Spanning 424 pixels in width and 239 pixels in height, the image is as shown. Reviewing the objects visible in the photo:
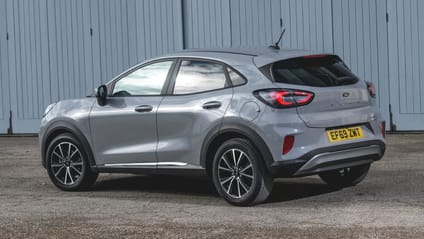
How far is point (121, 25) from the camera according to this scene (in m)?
16.8

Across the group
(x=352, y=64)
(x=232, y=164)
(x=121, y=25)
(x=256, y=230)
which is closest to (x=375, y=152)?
(x=232, y=164)

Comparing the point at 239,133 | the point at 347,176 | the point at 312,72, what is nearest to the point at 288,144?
the point at 239,133

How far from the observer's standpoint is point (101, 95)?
962 centimetres

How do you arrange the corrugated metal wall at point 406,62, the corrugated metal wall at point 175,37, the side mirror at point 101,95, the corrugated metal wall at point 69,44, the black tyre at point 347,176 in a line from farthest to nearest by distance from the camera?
the corrugated metal wall at point 69,44, the corrugated metal wall at point 175,37, the corrugated metal wall at point 406,62, the side mirror at point 101,95, the black tyre at point 347,176

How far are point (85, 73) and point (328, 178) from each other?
27.6 feet

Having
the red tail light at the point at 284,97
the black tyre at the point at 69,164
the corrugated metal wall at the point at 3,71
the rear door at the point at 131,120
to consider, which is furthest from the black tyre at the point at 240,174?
the corrugated metal wall at the point at 3,71

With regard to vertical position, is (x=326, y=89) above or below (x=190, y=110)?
above

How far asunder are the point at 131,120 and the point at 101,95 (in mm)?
473

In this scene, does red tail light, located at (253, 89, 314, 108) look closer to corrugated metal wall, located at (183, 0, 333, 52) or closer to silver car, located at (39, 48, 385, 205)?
silver car, located at (39, 48, 385, 205)

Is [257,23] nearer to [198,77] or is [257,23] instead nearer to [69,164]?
[69,164]

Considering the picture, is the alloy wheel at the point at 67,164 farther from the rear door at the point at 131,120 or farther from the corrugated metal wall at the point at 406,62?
the corrugated metal wall at the point at 406,62

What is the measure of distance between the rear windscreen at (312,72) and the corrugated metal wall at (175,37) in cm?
638

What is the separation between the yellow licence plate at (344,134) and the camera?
8455 mm

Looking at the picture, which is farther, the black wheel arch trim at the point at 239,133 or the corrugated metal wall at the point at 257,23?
the corrugated metal wall at the point at 257,23
